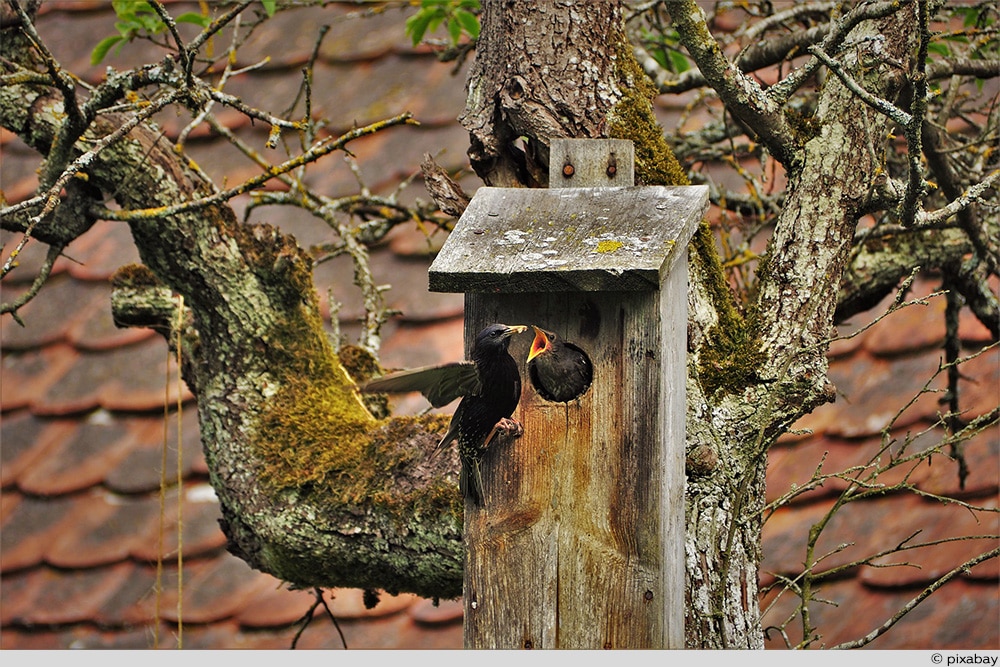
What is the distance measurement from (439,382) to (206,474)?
92.5 inches

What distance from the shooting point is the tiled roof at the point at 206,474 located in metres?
3.69

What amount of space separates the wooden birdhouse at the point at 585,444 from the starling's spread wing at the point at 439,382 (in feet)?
0.36

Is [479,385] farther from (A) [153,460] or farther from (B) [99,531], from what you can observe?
(B) [99,531]

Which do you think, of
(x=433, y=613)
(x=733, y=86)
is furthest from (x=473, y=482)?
(x=433, y=613)

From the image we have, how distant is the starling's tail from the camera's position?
190cm

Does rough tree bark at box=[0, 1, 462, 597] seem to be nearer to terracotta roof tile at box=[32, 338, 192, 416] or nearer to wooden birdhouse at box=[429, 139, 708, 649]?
wooden birdhouse at box=[429, 139, 708, 649]

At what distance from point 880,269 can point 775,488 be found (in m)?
1.11

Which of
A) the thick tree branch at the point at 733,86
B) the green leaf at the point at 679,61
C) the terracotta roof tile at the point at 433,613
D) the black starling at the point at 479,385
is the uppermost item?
the green leaf at the point at 679,61

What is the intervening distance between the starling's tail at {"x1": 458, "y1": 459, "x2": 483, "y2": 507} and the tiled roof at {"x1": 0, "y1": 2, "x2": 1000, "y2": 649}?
1.76m

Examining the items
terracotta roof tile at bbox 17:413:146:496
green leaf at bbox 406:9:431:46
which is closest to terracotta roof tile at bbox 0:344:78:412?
terracotta roof tile at bbox 17:413:146:496

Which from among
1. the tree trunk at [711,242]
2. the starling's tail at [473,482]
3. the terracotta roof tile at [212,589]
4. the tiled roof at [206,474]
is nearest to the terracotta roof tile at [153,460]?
the tiled roof at [206,474]

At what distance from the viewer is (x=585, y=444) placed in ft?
6.05

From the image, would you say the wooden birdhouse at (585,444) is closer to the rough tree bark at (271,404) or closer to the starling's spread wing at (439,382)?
the starling's spread wing at (439,382)

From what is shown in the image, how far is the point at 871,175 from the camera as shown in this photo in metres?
2.26
